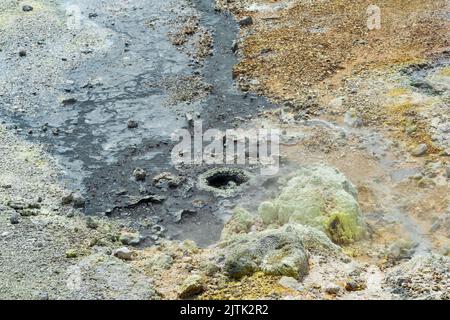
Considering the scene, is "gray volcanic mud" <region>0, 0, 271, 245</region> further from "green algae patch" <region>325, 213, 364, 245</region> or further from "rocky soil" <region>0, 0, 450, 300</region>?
"green algae patch" <region>325, 213, 364, 245</region>

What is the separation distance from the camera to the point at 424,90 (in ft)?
55.1

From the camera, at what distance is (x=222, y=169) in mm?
15102

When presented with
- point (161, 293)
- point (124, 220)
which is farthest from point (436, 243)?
point (124, 220)

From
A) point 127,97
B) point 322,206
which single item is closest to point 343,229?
point 322,206

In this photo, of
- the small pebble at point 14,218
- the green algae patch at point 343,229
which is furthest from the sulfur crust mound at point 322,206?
the small pebble at point 14,218

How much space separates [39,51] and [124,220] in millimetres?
9676

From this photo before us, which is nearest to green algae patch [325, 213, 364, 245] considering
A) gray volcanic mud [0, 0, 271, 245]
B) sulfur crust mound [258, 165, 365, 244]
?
sulfur crust mound [258, 165, 365, 244]

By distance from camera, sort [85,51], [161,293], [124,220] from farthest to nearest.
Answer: [85,51]
[124,220]
[161,293]

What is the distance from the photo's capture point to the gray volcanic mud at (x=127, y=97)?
14.4 meters

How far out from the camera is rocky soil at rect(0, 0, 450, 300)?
1031cm

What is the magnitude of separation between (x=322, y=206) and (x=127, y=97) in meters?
8.24

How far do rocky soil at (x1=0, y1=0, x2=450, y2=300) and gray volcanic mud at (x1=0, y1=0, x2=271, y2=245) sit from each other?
0.19 ft
